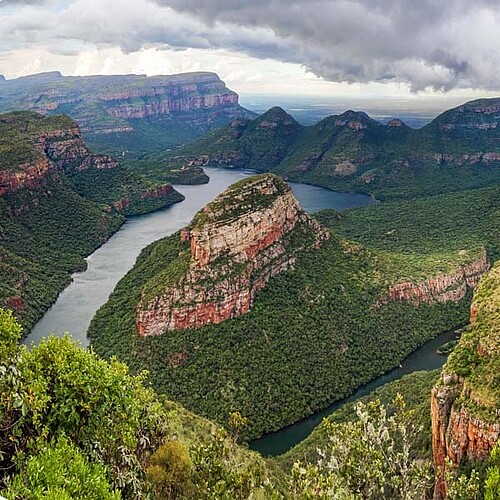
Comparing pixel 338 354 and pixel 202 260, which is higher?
pixel 202 260

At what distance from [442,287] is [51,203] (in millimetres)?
77841

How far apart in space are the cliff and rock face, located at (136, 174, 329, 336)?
87.2 feet

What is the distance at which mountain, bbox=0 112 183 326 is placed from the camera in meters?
Result: 80.4

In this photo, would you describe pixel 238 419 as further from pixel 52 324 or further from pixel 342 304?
pixel 52 324

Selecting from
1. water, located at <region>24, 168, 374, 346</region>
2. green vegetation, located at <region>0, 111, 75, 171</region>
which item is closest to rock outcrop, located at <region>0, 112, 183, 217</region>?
green vegetation, located at <region>0, 111, 75, 171</region>

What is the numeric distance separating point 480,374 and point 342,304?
3124 cm

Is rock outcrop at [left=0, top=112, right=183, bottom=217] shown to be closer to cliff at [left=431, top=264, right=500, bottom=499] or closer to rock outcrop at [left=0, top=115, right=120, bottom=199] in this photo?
rock outcrop at [left=0, top=115, right=120, bottom=199]

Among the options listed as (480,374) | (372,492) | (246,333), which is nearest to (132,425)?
(372,492)

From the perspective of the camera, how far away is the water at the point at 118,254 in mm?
70812

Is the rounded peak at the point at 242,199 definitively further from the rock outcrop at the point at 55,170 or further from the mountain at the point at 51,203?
the rock outcrop at the point at 55,170

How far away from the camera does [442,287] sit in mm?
74375

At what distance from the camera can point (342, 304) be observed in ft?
210

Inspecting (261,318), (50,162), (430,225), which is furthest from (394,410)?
(50,162)

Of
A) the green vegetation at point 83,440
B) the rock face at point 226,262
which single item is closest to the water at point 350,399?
the rock face at point 226,262
